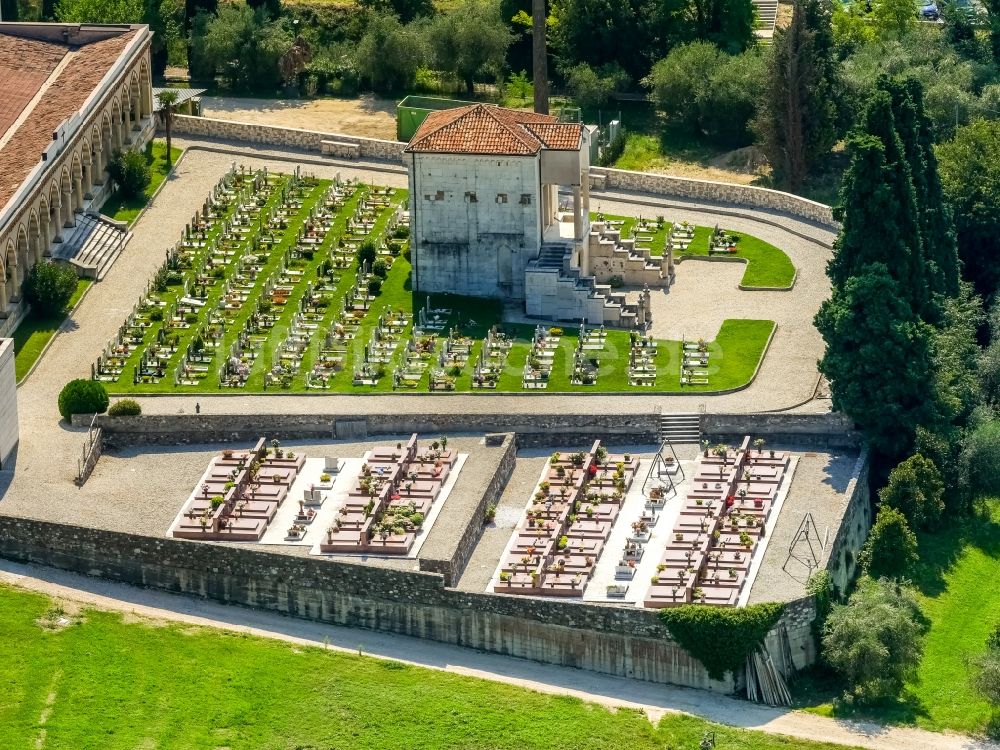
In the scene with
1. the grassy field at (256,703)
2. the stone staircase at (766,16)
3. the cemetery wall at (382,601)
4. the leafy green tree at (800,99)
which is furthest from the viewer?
the stone staircase at (766,16)

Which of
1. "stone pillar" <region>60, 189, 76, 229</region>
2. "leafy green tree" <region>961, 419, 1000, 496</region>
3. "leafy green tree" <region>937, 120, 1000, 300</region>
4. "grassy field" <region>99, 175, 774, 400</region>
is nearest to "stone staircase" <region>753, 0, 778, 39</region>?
"leafy green tree" <region>937, 120, 1000, 300</region>

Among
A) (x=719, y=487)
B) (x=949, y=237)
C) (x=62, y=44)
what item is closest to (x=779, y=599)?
(x=719, y=487)

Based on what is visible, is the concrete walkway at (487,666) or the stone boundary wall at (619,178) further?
the stone boundary wall at (619,178)

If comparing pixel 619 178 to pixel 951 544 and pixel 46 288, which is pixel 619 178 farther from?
pixel 951 544

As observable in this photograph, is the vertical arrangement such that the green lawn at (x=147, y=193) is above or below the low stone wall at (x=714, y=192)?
below

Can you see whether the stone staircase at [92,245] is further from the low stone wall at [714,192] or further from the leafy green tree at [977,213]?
the leafy green tree at [977,213]

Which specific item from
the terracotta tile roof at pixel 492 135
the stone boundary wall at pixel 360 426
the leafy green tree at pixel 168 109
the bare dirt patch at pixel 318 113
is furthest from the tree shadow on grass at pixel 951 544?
the leafy green tree at pixel 168 109

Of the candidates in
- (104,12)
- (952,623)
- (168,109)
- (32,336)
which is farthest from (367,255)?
(952,623)
